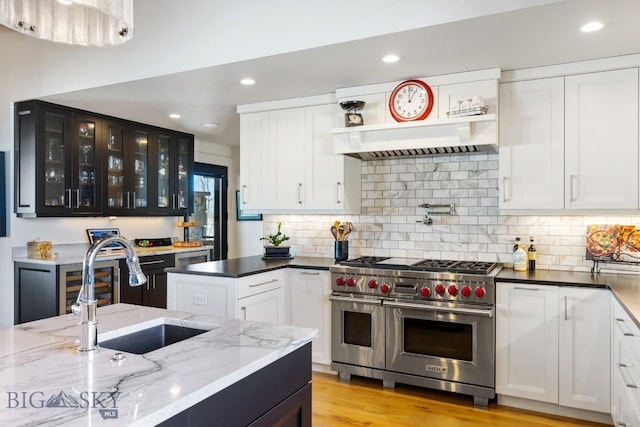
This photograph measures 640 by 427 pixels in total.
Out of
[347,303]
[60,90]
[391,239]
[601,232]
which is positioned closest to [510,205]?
[601,232]

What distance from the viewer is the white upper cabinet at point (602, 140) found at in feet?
9.80

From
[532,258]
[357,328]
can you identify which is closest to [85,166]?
[357,328]

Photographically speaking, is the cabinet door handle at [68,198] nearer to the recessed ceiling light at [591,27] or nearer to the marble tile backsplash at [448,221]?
the marble tile backsplash at [448,221]

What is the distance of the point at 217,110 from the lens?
176 inches

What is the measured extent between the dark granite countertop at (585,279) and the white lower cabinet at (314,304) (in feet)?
4.37

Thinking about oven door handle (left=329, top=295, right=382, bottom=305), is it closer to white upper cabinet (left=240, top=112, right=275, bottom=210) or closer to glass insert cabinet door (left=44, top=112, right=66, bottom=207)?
white upper cabinet (left=240, top=112, right=275, bottom=210)

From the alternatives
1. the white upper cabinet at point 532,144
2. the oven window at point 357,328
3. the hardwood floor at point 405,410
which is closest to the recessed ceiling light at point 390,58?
the white upper cabinet at point 532,144

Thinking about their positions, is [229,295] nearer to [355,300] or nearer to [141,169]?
[355,300]

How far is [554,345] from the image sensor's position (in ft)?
9.71

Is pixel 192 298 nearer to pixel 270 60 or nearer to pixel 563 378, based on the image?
pixel 270 60

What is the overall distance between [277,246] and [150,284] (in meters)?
1.57

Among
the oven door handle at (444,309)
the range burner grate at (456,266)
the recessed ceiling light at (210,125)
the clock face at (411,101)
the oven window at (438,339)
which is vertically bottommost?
the oven window at (438,339)

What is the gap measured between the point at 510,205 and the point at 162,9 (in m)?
2.92

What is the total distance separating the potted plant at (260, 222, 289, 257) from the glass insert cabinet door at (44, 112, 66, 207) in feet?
6.42
